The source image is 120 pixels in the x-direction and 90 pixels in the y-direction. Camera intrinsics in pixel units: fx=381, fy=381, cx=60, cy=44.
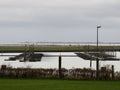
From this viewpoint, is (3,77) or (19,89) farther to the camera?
(3,77)

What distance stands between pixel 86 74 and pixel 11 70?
222 inches

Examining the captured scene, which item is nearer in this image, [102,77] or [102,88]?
[102,88]

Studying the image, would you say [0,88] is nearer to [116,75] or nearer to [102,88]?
[102,88]

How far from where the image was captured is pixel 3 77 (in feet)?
93.5

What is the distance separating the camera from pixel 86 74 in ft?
93.8

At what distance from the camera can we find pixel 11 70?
28.6 meters

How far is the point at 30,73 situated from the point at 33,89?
843 cm

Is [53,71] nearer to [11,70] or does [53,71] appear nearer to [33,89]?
[11,70]

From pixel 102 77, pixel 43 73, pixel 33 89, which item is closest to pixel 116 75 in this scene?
pixel 102 77

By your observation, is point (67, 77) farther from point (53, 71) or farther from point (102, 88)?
point (102, 88)

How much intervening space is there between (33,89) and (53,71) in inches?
348

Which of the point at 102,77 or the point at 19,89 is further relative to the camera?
the point at 102,77

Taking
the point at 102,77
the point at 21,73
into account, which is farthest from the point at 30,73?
the point at 102,77

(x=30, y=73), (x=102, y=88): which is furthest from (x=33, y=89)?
(x=30, y=73)
